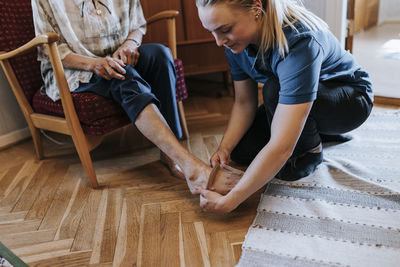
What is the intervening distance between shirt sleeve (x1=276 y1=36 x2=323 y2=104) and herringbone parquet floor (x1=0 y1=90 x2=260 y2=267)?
415 millimetres

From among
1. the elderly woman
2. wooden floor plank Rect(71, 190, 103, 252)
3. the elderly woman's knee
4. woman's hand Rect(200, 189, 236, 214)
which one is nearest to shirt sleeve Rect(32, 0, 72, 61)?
the elderly woman

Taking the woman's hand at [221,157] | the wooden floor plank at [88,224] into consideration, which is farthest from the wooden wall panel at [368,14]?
the wooden floor plank at [88,224]

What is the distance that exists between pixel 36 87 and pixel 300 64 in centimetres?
115

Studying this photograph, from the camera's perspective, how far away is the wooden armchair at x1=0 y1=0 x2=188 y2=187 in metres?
1.28

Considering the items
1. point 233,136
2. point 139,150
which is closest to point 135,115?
point 233,136

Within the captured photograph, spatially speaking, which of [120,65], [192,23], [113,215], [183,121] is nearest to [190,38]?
[192,23]

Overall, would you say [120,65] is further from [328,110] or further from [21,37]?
[328,110]

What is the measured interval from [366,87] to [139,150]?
996 millimetres

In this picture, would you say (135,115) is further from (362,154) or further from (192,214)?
(362,154)

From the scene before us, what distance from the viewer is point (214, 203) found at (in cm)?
106

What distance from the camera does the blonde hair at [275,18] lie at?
90 centimetres

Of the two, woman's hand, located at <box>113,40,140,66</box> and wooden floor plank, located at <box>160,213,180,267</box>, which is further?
woman's hand, located at <box>113,40,140,66</box>

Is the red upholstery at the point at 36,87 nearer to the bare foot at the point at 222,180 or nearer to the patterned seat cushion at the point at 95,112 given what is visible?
the patterned seat cushion at the point at 95,112

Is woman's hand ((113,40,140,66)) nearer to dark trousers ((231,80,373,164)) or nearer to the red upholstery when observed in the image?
the red upholstery
